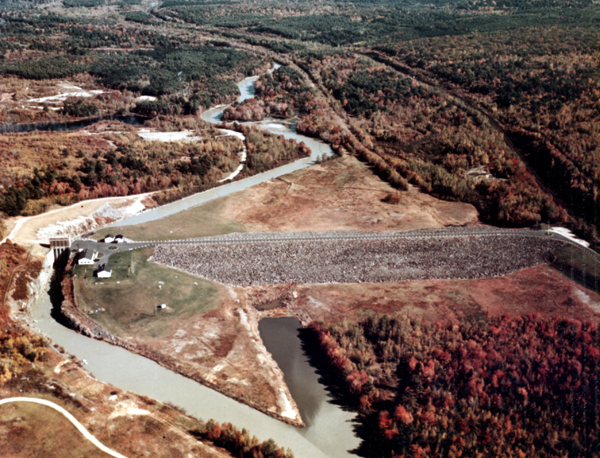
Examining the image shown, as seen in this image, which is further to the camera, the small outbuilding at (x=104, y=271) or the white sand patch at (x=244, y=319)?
the small outbuilding at (x=104, y=271)

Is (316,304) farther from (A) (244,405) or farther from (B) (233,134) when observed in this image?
(B) (233,134)

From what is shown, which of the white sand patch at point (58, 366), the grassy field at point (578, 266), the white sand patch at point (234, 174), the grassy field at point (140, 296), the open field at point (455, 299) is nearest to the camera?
the white sand patch at point (58, 366)

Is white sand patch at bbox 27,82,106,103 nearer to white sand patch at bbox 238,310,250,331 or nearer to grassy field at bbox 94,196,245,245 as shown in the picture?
grassy field at bbox 94,196,245,245

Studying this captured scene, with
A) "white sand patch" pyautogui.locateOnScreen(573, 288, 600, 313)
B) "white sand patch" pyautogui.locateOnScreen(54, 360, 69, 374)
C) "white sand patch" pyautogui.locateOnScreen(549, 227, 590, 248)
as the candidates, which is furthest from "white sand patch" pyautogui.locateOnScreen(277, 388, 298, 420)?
"white sand patch" pyautogui.locateOnScreen(549, 227, 590, 248)

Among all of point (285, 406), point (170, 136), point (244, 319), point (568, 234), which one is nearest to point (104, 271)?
point (244, 319)

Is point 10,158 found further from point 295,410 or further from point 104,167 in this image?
point 295,410

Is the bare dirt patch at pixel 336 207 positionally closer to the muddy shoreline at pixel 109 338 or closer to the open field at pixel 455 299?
the open field at pixel 455 299

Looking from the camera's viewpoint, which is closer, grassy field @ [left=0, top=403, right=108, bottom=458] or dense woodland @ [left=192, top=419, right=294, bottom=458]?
grassy field @ [left=0, top=403, right=108, bottom=458]

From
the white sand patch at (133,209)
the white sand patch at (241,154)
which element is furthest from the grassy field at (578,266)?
the white sand patch at (133,209)
